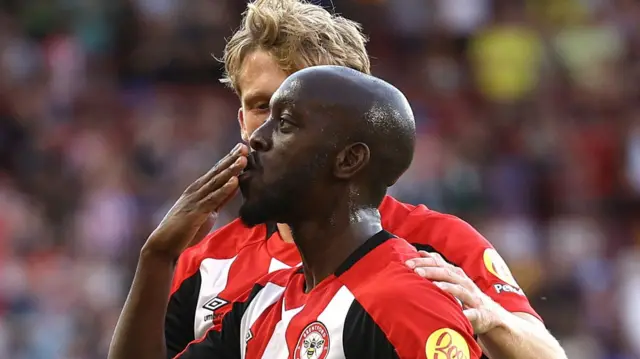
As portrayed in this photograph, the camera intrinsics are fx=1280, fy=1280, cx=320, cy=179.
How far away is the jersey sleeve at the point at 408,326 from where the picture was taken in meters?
3.01

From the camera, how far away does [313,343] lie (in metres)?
3.20

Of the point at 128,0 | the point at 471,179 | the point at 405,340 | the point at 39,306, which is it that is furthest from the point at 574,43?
the point at 405,340

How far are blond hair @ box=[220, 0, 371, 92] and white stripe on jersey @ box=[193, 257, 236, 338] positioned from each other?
604mm

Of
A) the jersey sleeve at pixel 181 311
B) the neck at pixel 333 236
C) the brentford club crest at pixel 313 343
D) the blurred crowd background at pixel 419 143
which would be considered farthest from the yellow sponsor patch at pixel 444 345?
the blurred crowd background at pixel 419 143

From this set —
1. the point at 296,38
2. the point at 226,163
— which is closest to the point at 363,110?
the point at 226,163

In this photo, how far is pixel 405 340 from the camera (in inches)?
119

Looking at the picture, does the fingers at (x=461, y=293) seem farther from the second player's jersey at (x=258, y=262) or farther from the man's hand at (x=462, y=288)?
the second player's jersey at (x=258, y=262)

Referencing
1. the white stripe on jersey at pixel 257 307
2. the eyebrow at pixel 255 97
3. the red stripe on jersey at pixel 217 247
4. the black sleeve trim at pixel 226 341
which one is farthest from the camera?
the red stripe on jersey at pixel 217 247

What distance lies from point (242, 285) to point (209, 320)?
157mm

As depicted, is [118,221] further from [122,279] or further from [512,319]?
[512,319]

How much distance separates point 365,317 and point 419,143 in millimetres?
8007

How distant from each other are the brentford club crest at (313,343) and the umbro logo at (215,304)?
90 centimetres

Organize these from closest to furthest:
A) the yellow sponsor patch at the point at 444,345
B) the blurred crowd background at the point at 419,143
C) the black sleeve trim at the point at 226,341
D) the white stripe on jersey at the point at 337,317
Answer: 1. the yellow sponsor patch at the point at 444,345
2. the white stripe on jersey at the point at 337,317
3. the black sleeve trim at the point at 226,341
4. the blurred crowd background at the point at 419,143

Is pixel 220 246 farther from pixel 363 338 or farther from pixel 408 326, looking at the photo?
pixel 408 326
